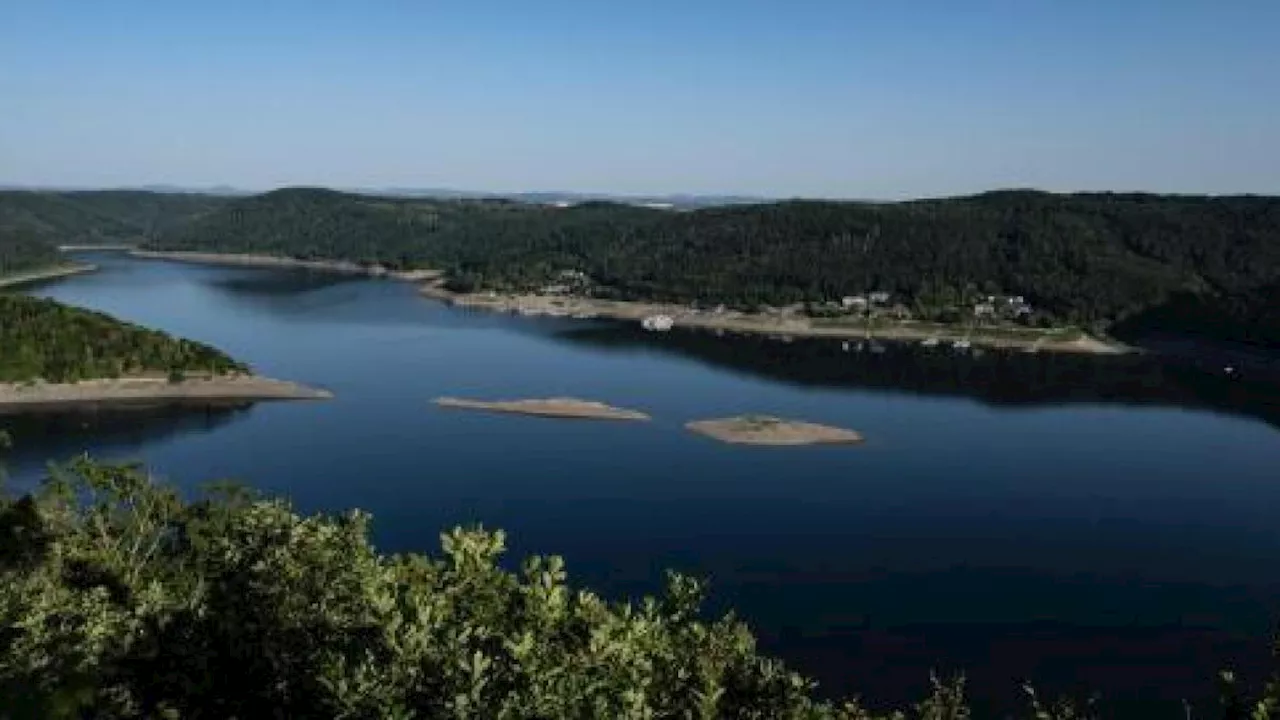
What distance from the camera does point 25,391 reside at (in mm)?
125312

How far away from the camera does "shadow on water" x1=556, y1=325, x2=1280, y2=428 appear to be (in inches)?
5901

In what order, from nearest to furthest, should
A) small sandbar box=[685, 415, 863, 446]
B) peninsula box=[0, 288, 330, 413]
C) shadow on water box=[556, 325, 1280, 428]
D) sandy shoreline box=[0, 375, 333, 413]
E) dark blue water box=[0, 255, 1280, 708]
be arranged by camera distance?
dark blue water box=[0, 255, 1280, 708]
small sandbar box=[685, 415, 863, 446]
sandy shoreline box=[0, 375, 333, 413]
peninsula box=[0, 288, 330, 413]
shadow on water box=[556, 325, 1280, 428]

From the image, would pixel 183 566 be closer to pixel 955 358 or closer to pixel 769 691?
pixel 769 691

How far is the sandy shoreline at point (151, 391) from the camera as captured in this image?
125m

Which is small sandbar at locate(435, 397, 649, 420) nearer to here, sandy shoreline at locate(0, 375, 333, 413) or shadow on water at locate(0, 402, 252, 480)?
sandy shoreline at locate(0, 375, 333, 413)

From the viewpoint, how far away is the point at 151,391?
131125 mm

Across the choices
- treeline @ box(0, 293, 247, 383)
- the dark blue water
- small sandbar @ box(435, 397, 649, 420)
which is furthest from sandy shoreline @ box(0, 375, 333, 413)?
small sandbar @ box(435, 397, 649, 420)

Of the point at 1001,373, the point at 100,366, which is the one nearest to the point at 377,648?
the point at 100,366

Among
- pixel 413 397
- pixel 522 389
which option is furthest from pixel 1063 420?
pixel 413 397

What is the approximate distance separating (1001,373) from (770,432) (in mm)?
59437

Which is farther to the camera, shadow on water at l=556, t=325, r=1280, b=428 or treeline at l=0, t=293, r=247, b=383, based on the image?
shadow on water at l=556, t=325, r=1280, b=428

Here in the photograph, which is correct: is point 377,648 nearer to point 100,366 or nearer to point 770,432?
point 770,432

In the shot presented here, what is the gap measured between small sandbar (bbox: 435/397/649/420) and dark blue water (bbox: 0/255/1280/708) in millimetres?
2848

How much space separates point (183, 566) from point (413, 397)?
94.9 m
